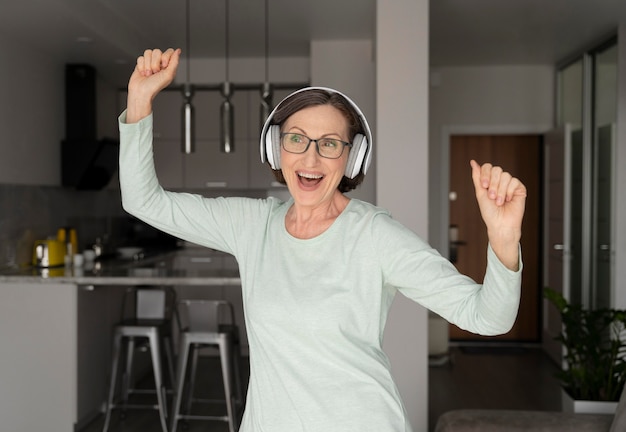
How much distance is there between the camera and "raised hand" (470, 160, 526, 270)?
41.8 inches

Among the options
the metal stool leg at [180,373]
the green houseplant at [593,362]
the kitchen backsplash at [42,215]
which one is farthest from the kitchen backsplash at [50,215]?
the green houseplant at [593,362]

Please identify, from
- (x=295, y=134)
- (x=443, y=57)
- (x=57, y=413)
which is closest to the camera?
(x=295, y=134)

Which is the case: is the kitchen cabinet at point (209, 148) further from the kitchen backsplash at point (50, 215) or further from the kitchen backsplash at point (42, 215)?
the kitchen backsplash at point (42, 215)

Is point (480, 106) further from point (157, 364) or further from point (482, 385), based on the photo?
point (157, 364)

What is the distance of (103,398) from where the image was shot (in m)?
4.93

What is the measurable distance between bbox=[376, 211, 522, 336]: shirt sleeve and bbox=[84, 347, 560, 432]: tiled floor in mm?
3730

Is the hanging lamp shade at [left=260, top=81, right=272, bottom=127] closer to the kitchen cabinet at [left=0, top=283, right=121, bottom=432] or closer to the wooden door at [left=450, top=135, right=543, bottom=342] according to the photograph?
the kitchen cabinet at [left=0, top=283, right=121, bottom=432]

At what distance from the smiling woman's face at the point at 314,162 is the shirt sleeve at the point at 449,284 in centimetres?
13

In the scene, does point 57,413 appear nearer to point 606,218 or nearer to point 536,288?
point 606,218

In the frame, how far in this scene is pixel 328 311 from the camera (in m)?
1.27

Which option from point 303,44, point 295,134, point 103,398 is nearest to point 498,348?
point 303,44

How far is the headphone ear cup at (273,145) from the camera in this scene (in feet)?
4.75

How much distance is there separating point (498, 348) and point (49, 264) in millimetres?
4514

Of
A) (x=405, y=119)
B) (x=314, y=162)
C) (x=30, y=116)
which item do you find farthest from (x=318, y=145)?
(x=30, y=116)
